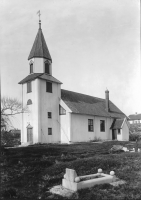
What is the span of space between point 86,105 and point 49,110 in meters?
6.79

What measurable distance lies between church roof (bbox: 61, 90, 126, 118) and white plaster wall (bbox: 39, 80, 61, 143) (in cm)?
156

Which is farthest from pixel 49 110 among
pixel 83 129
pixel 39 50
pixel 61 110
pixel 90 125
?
pixel 39 50

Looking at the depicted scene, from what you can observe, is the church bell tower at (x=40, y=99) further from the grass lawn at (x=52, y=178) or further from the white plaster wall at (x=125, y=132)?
the grass lawn at (x=52, y=178)

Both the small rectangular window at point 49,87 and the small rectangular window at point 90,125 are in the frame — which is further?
the small rectangular window at point 90,125

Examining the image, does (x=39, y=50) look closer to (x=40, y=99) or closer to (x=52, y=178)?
(x=40, y=99)

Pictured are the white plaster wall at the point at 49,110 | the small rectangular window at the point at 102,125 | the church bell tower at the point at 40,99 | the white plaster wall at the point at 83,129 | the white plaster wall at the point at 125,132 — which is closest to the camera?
the church bell tower at the point at 40,99

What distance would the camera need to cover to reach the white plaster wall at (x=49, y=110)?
2470 centimetres

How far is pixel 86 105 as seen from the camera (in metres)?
30.4

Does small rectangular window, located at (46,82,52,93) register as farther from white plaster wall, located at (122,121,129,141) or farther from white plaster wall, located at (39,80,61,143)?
white plaster wall, located at (122,121,129,141)

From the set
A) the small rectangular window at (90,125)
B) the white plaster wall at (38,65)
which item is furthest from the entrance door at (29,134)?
the small rectangular window at (90,125)

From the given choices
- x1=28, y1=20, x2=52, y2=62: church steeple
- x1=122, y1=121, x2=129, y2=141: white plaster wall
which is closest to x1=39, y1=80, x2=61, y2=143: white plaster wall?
x1=28, y1=20, x2=52, y2=62: church steeple

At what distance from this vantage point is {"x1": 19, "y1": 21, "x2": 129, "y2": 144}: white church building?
24.6 metres

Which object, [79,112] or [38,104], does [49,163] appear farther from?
[79,112]

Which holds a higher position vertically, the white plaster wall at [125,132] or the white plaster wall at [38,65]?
the white plaster wall at [38,65]
